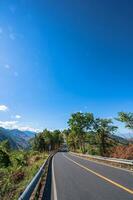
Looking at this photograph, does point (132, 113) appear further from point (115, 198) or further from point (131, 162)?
point (115, 198)

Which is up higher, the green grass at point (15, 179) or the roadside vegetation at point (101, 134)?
the roadside vegetation at point (101, 134)

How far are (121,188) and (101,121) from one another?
48.1 metres

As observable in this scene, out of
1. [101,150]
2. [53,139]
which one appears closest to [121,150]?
[101,150]

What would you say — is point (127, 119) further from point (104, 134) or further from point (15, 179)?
point (15, 179)

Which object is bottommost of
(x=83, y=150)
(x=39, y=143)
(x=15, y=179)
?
(x=15, y=179)

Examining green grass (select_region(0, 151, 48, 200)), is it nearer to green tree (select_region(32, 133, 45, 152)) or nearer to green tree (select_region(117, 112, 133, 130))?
green tree (select_region(117, 112, 133, 130))

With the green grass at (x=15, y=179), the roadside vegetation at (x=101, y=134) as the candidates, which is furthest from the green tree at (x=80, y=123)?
the green grass at (x=15, y=179)

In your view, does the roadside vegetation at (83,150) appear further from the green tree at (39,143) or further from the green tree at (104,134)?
the green tree at (39,143)

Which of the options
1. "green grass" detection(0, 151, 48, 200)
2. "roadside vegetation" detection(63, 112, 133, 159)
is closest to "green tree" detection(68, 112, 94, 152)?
"roadside vegetation" detection(63, 112, 133, 159)

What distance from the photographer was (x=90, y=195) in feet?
27.7

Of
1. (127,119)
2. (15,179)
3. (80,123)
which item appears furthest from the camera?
(80,123)

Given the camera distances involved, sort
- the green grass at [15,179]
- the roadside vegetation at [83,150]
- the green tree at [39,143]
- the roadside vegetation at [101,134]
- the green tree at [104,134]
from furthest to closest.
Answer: the green tree at [39,143]
the green tree at [104,134]
the roadside vegetation at [101,134]
the roadside vegetation at [83,150]
the green grass at [15,179]

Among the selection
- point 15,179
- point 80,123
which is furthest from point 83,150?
point 15,179

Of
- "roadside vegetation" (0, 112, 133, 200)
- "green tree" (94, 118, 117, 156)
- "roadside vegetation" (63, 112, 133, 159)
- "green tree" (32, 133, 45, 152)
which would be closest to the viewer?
"roadside vegetation" (0, 112, 133, 200)
